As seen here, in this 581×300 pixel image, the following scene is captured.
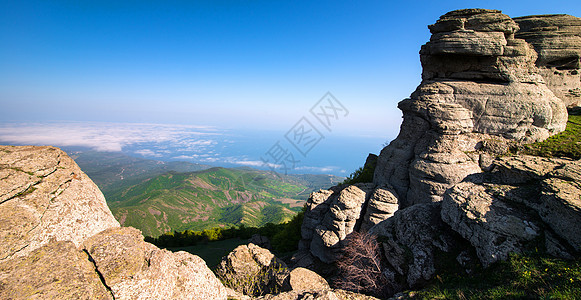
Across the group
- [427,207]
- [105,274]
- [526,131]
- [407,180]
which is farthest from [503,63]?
[105,274]

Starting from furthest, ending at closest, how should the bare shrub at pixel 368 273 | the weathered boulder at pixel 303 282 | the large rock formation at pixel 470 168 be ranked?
the weathered boulder at pixel 303 282 → the bare shrub at pixel 368 273 → the large rock formation at pixel 470 168

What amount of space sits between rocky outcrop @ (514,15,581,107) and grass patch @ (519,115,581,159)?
702cm

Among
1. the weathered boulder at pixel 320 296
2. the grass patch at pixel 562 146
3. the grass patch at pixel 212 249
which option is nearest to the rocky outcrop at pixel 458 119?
the grass patch at pixel 562 146

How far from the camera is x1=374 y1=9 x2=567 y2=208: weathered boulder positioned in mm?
20453

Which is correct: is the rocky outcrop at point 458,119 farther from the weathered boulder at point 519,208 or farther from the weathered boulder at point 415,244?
the weathered boulder at point 519,208

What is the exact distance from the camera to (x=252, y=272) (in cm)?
1972

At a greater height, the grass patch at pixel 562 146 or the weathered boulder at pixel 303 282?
the grass patch at pixel 562 146

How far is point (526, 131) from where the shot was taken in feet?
67.4

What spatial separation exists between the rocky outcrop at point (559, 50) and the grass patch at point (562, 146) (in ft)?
23.0

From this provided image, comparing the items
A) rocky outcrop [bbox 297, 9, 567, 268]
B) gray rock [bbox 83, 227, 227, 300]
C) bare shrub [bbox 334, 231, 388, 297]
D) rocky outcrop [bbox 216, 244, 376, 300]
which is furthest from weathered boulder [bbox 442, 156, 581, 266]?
gray rock [bbox 83, 227, 227, 300]

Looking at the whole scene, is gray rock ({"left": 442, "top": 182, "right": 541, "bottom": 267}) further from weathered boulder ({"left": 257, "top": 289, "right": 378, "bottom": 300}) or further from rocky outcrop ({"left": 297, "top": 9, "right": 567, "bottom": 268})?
rocky outcrop ({"left": 297, "top": 9, "right": 567, "bottom": 268})

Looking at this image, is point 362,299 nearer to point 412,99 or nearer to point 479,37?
point 412,99

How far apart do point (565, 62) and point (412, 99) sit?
63.7ft

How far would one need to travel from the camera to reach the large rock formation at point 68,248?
6.97 metres
